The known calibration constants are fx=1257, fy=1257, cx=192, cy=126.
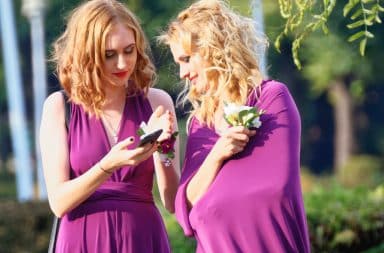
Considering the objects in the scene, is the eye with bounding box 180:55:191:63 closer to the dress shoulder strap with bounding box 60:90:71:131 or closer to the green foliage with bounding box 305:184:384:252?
the dress shoulder strap with bounding box 60:90:71:131

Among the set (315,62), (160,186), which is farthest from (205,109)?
(315,62)

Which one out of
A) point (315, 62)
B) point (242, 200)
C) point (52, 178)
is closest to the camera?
point (242, 200)

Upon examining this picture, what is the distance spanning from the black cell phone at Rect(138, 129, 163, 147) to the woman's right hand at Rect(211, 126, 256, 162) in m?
0.23

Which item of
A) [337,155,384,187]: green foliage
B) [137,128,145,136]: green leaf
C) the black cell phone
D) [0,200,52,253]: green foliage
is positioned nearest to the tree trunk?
[337,155,384,187]: green foliage

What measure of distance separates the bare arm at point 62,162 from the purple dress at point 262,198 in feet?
1.03

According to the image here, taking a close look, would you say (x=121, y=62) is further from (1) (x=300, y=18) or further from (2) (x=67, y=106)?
(1) (x=300, y=18)

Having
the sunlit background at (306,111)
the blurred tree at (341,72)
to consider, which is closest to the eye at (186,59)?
the sunlit background at (306,111)

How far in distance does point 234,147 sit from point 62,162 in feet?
2.46

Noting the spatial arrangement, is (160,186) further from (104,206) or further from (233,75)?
(233,75)

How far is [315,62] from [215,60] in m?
28.7

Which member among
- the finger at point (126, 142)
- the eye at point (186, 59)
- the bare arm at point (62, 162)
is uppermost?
the eye at point (186, 59)

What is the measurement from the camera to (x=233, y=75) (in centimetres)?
427

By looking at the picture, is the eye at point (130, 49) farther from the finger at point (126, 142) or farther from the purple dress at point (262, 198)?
the purple dress at point (262, 198)

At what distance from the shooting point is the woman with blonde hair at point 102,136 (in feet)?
14.8
